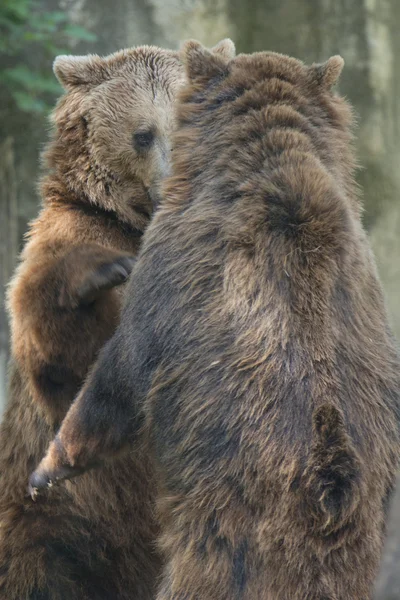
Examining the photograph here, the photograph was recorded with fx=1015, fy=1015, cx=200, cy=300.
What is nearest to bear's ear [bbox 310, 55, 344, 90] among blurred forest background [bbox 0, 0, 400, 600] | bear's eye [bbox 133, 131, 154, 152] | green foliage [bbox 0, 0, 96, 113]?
bear's eye [bbox 133, 131, 154, 152]

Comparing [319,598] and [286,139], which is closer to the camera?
[319,598]

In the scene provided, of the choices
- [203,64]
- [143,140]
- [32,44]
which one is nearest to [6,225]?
[32,44]

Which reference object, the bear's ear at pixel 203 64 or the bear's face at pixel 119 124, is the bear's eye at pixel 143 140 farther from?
the bear's ear at pixel 203 64

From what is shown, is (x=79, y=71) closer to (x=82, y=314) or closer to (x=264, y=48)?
(x=82, y=314)

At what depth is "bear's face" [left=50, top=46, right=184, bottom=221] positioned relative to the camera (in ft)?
15.9

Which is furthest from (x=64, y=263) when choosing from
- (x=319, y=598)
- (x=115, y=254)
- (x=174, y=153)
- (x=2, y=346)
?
(x=2, y=346)

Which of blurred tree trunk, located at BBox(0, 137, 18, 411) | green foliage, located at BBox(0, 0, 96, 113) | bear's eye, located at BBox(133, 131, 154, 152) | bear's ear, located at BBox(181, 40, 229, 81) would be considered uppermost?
green foliage, located at BBox(0, 0, 96, 113)

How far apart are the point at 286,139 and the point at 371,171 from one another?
6.55m

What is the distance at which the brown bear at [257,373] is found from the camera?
10.2ft

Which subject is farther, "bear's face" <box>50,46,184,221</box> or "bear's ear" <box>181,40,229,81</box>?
"bear's face" <box>50,46,184,221</box>

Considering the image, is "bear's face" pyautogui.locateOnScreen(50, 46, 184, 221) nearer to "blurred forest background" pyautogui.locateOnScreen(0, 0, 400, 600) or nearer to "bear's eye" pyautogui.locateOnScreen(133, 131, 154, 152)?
"bear's eye" pyautogui.locateOnScreen(133, 131, 154, 152)

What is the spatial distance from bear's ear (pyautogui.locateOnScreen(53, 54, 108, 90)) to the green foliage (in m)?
3.46

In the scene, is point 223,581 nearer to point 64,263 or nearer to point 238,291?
point 238,291

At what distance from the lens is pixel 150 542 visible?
4.57m
